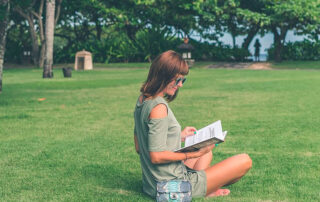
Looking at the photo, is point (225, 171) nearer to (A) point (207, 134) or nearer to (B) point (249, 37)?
(A) point (207, 134)

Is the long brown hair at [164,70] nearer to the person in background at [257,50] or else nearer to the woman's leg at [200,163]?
the woman's leg at [200,163]

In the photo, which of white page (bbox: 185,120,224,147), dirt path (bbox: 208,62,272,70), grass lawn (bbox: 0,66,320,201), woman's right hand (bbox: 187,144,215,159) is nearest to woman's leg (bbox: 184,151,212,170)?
grass lawn (bbox: 0,66,320,201)

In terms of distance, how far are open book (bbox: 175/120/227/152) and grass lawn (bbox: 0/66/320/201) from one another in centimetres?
80

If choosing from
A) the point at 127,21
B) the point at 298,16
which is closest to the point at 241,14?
the point at 298,16

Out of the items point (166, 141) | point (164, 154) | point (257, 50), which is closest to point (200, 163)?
point (166, 141)

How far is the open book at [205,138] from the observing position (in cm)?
390

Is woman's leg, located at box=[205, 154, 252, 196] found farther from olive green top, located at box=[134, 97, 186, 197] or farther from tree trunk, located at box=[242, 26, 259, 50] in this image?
tree trunk, located at box=[242, 26, 259, 50]

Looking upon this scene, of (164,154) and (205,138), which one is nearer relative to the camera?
(205,138)

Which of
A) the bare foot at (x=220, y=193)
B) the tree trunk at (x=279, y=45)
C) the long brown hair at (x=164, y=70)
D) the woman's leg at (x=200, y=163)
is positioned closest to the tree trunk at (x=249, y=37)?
the tree trunk at (x=279, y=45)

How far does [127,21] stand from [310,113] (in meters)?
29.6

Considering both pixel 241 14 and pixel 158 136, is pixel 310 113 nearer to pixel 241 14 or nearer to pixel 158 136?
pixel 158 136

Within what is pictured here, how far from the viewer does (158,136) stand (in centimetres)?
409

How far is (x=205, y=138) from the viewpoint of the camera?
13.1 feet

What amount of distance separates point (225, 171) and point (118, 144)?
3.10 meters
